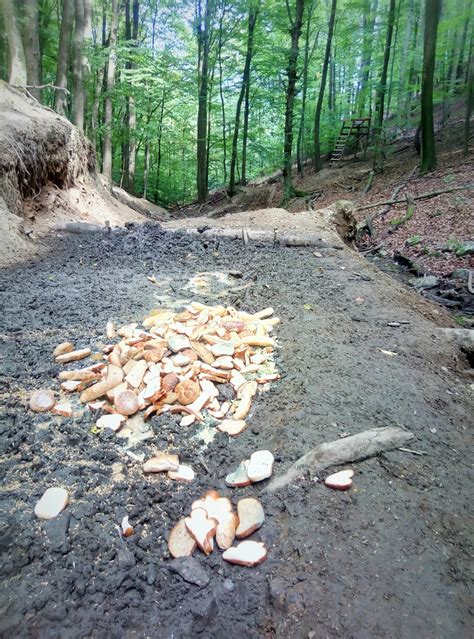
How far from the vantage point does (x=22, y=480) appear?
5.18ft

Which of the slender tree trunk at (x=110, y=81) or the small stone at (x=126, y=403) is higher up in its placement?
the slender tree trunk at (x=110, y=81)

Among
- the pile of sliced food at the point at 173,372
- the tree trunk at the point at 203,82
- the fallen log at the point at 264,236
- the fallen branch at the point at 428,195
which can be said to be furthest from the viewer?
the tree trunk at the point at 203,82

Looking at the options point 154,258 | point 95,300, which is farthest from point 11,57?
point 95,300

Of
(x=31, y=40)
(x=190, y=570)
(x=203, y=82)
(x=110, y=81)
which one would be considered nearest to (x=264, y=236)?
(x=190, y=570)

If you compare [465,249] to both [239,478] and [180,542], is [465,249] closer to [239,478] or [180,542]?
[239,478]

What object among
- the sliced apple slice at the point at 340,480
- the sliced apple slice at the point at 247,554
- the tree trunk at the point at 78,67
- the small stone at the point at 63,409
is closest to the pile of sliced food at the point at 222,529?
the sliced apple slice at the point at 247,554

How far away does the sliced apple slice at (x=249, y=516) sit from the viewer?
1.44 meters

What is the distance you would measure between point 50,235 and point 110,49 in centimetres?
713

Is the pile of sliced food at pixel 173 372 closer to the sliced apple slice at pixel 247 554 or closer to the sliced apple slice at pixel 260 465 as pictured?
the sliced apple slice at pixel 260 465

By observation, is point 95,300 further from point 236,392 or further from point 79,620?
point 79,620

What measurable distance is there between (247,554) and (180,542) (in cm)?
24

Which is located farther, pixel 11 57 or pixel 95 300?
pixel 11 57

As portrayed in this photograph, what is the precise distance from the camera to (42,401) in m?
1.98

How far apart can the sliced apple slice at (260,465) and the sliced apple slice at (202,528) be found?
0.26m
